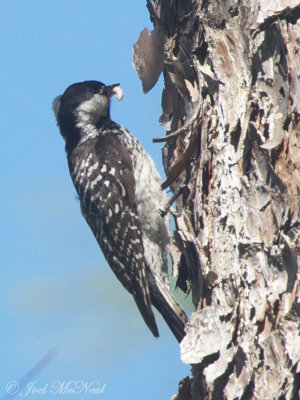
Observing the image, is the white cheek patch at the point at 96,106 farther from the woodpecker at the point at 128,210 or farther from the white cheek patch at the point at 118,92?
the woodpecker at the point at 128,210

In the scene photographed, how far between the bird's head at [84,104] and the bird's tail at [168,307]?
144 centimetres

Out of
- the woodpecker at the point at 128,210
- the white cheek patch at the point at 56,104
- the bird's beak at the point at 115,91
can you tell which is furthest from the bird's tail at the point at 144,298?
the white cheek patch at the point at 56,104

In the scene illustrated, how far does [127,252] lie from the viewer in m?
4.83

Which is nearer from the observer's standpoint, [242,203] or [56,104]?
[242,203]

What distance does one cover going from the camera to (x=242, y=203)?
118 inches

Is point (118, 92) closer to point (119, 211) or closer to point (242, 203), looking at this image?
point (119, 211)

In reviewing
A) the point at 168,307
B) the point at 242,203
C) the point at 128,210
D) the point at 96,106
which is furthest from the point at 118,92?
the point at 242,203

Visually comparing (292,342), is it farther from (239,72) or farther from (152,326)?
(152,326)

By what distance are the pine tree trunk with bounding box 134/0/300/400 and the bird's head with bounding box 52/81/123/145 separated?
1.96 m

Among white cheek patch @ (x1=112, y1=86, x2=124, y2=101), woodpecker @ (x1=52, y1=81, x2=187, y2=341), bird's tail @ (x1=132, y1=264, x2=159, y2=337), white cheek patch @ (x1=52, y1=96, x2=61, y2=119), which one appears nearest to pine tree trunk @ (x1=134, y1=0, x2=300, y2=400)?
bird's tail @ (x1=132, y1=264, x2=159, y2=337)

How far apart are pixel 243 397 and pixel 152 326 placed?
185 centimetres

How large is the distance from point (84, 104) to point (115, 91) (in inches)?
10.6

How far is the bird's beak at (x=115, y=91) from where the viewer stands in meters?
5.46

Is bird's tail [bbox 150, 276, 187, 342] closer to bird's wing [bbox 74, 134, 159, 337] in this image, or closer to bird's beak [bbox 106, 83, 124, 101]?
bird's wing [bbox 74, 134, 159, 337]
